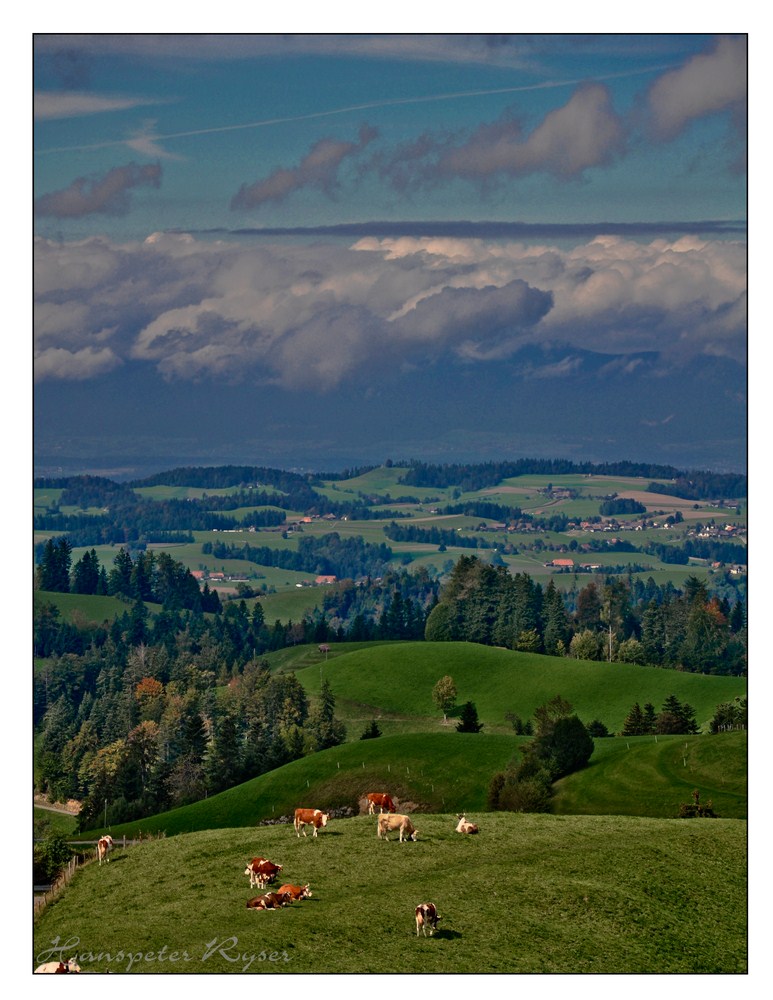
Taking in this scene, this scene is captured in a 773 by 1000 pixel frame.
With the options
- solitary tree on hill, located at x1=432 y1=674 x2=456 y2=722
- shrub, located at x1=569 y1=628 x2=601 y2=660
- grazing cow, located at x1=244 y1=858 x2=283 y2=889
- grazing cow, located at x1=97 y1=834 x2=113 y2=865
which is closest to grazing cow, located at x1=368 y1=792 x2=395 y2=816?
grazing cow, located at x1=244 y1=858 x2=283 y2=889

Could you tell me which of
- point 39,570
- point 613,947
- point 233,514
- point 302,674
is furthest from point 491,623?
point 613,947

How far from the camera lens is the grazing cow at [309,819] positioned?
3962 centimetres

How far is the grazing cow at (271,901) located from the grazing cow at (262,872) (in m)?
1.25

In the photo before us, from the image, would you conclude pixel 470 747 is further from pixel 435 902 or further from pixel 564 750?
pixel 435 902

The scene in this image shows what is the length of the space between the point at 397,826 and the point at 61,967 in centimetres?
1092

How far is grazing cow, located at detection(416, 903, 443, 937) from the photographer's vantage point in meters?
32.9

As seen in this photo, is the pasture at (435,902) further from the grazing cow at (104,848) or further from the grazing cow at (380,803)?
the grazing cow at (380,803)

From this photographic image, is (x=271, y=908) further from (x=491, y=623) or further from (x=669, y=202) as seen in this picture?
(x=491, y=623)

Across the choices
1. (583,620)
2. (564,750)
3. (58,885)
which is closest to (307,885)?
(58,885)

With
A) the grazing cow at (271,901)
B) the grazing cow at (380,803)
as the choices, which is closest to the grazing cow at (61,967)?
the grazing cow at (271,901)

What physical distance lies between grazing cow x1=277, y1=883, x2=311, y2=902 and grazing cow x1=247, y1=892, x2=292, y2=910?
0.07 m

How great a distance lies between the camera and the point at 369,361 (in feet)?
249

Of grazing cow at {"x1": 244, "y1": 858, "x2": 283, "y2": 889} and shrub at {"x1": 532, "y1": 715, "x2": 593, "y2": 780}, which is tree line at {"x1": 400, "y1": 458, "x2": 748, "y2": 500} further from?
grazing cow at {"x1": 244, "y1": 858, "x2": 283, "y2": 889}

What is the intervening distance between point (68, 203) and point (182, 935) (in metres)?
38.2
